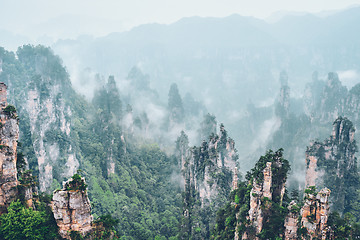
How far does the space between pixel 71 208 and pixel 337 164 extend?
1800 inches

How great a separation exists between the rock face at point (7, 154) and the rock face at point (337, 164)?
46.9m

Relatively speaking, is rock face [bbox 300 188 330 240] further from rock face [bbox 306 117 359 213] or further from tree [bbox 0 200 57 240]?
rock face [bbox 306 117 359 213]

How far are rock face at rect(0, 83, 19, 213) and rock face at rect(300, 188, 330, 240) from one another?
24737mm

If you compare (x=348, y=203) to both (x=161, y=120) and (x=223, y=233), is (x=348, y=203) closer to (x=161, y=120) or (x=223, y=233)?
(x=223, y=233)

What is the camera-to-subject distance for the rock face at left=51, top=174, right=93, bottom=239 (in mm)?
23406

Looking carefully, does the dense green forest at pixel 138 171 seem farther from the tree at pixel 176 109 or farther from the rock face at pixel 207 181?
the tree at pixel 176 109

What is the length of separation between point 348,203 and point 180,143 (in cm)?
4362

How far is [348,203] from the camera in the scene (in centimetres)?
4847

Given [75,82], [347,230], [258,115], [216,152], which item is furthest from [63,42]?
[347,230]

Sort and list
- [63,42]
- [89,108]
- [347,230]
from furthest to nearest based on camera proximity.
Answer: [63,42] → [89,108] → [347,230]

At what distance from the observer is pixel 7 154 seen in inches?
990

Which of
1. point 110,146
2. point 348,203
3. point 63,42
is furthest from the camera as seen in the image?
point 63,42

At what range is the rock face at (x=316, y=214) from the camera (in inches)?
983

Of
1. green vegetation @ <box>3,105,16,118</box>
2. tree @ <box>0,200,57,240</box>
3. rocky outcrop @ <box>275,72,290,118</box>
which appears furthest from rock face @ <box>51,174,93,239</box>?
rocky outcrop @ <box>275,72,290,118</box>
